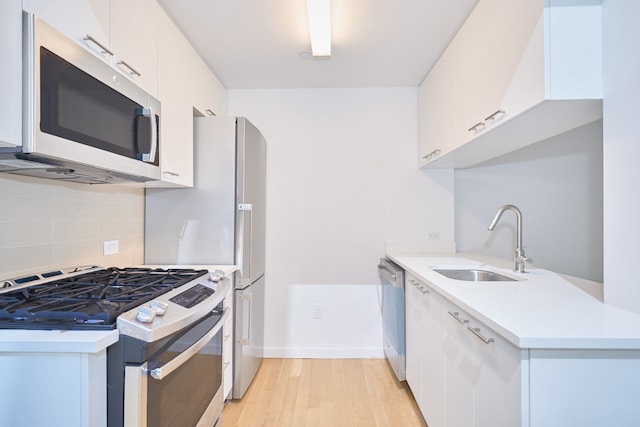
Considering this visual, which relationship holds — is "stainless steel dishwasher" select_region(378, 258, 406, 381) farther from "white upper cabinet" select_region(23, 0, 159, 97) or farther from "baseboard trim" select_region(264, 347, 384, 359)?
"white upper cabinet" select_region(23, 0, 159, 97)

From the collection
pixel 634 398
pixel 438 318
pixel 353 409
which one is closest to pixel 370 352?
pixel 353 409

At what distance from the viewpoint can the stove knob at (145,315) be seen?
2.96 feet

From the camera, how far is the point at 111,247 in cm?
176

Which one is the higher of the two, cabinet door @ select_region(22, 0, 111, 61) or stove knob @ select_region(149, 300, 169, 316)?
cabinet door @ select_region(22, 0, 111, 61)

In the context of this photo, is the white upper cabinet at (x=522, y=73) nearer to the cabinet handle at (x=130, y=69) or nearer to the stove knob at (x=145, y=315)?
the stove knob at (x=145, y=315)

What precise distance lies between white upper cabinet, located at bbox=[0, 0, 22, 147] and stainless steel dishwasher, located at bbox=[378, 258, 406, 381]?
2.03 metres

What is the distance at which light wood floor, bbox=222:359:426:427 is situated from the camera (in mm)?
1903

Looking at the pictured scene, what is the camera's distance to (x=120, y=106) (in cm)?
128

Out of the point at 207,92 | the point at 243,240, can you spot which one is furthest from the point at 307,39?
the point at 243,240

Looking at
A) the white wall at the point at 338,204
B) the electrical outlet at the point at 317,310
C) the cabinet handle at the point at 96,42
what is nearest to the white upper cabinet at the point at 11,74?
the cabinet handle at the point at 96,42

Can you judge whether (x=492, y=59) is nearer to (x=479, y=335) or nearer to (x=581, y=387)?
(x=479, y=335)

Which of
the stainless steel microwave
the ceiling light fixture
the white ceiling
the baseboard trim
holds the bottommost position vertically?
the baseboard trim

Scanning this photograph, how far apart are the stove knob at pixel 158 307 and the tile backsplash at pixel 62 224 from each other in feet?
2.35

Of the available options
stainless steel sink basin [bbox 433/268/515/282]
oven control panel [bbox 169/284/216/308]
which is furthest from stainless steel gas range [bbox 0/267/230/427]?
stainless steel sink basin [bbox 433/268/515/282]
